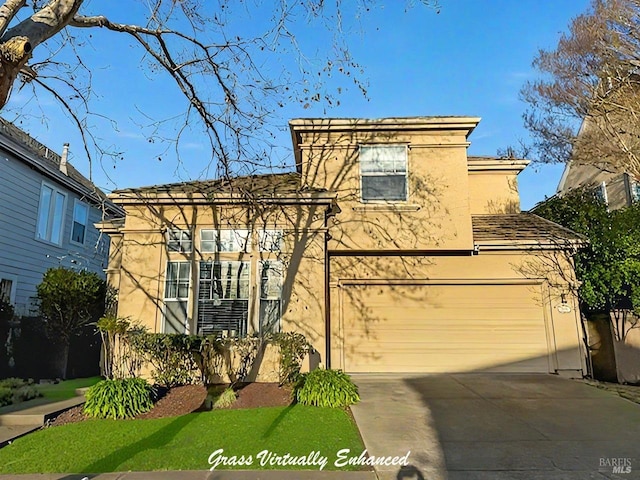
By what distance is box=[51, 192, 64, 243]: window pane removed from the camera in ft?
51.9

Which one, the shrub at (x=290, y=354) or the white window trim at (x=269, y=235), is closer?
the shrub at (x=290, y=354)

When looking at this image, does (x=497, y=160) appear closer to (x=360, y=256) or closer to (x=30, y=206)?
(x=360, y=256)

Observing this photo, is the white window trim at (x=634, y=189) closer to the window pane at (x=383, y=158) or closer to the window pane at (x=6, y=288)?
the window pane at (x=383, y=158)

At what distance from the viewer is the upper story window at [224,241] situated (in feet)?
34.1

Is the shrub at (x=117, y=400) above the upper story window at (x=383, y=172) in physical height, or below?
below

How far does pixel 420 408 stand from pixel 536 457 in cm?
250

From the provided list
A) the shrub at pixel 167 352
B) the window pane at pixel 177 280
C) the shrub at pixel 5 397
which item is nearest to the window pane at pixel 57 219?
the window pane at pixel 177 280

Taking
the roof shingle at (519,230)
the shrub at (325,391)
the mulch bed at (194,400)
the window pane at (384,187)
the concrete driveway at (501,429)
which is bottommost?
the concrete driveway at (501,429)

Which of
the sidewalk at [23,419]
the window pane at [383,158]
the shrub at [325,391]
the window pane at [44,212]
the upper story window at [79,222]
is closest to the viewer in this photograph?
the sidewalk at [23,419]

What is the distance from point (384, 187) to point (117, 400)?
7.77 metres

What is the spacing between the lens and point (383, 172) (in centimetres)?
1172

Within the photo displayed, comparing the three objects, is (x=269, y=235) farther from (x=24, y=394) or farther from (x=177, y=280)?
(x=24, y=394)

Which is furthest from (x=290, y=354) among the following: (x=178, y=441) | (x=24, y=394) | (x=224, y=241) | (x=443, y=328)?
(x=24, y=394)

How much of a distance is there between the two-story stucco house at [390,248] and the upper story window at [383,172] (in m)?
0.03
